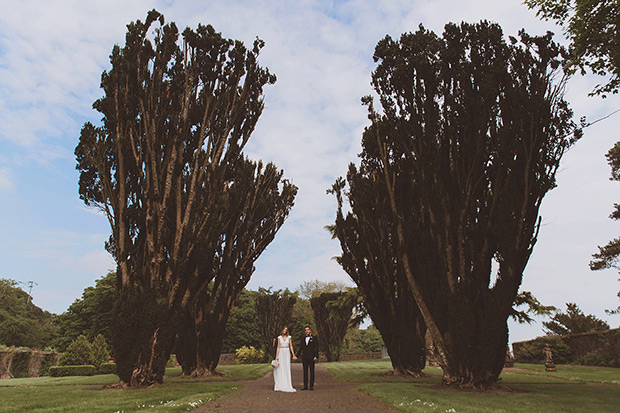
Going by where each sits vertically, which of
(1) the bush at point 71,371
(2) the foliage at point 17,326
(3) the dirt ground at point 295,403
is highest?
(2) the foliage at point 17,326

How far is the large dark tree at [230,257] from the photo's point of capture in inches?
597

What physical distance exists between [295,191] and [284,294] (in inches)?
634

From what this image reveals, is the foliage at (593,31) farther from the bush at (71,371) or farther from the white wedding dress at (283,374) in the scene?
the bush at (71,371)

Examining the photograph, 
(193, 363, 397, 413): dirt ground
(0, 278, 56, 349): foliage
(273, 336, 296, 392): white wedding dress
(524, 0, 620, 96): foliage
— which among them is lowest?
(193, 363, 397, 413): dirt ground

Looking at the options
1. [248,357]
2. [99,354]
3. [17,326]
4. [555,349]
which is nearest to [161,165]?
[99,354]

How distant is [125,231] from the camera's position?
11.8 meters

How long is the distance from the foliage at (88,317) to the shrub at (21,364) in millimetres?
9873

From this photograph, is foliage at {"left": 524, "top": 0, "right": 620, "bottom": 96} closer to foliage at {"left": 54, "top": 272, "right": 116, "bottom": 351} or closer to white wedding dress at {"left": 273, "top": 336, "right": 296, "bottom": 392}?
white wedding dress at {"left": 273, "top": 336, "right": 296, "bottom": 392}

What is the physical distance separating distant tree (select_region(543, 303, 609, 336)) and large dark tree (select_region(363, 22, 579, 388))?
19.8 metres

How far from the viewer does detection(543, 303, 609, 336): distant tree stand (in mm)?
25203

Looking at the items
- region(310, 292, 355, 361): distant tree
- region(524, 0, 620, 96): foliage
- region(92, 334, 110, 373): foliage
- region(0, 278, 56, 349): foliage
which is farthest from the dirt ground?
region(0, 278, 56, 349): foliage

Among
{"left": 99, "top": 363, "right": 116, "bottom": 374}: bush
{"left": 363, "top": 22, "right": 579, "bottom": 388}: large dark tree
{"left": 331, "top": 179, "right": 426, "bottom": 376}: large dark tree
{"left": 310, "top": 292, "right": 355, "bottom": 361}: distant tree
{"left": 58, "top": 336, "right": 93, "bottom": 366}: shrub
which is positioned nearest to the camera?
{"left": 363, "top": 22, "right": 579, "bottom": 388}: large dark tree

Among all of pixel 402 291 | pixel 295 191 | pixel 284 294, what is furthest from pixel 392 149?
pixel 284 294

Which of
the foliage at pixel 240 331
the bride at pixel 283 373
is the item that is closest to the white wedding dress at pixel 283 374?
the bride at pixel 283 373
